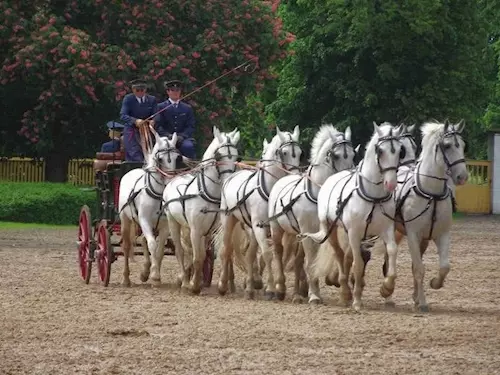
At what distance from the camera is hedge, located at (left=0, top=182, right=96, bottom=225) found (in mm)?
38375

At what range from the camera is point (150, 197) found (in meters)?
20.0

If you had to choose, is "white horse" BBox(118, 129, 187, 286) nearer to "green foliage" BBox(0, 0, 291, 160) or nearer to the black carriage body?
the black carriage body

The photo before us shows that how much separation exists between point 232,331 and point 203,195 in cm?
538

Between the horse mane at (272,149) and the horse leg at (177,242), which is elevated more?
the horse mane at (272,149)

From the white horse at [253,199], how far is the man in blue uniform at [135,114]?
2584mm

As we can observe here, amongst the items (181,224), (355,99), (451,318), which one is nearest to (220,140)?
(181,224)

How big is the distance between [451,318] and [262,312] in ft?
6.20

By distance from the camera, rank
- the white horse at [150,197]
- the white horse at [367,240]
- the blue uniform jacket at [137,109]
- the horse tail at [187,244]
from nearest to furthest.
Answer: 1. the white horse at [367,240]
2. the horse tail at [187,244]
3. the white horse at [150,197]
4. the blue uniform jacket at [137,109]

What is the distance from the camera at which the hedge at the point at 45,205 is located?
126 ft

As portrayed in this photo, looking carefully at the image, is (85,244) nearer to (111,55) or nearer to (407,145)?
(407,145)

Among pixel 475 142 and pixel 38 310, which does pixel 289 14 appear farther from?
pixel 38 310

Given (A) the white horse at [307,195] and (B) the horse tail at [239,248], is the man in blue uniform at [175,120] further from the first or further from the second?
(A) the white horse at [307,195]

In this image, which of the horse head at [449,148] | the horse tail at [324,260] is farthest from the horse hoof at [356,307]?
the horse head at [449,148]

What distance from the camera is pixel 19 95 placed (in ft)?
134
